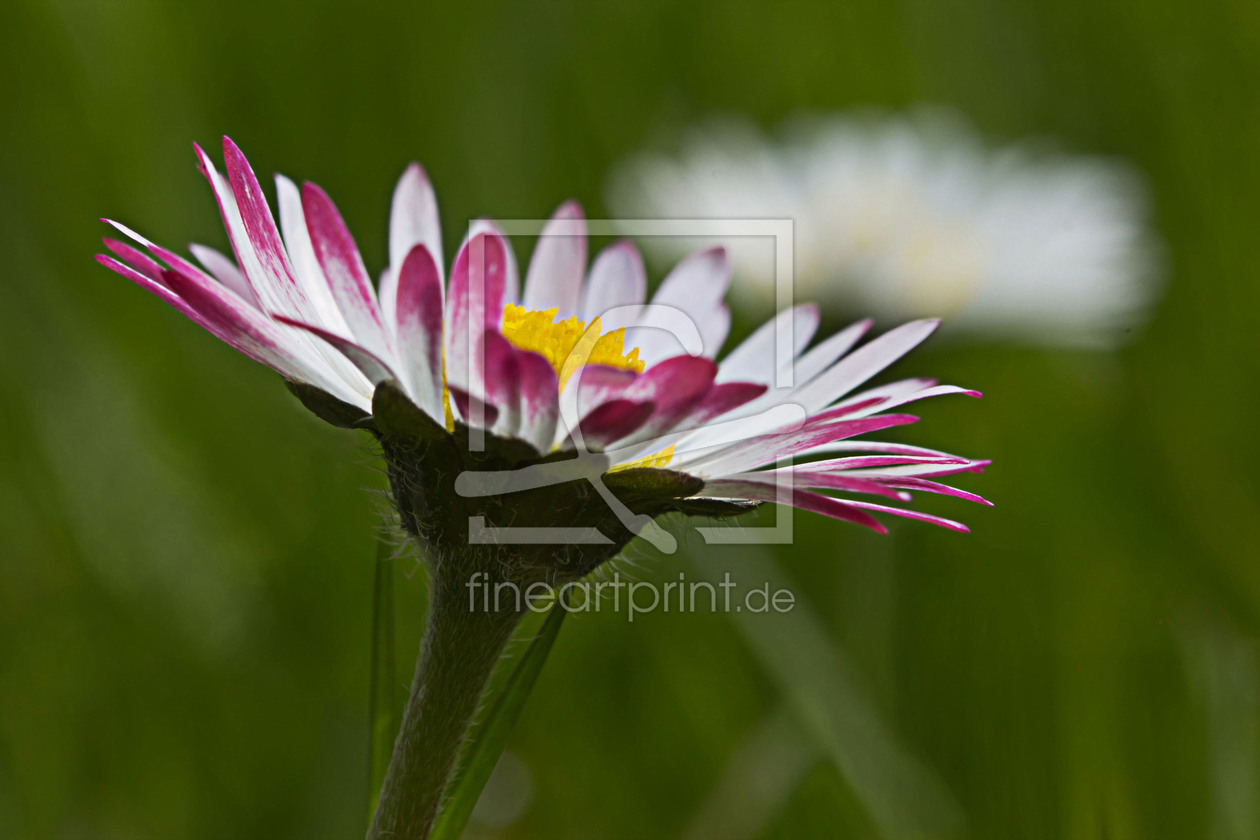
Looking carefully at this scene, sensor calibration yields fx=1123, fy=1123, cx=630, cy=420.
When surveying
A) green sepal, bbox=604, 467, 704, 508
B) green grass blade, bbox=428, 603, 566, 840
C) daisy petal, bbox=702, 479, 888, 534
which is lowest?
green grass blade, bbox=428, 603, 566, 840

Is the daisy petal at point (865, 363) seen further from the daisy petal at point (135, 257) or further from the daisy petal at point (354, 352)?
the daisy petal at point (135, 257)

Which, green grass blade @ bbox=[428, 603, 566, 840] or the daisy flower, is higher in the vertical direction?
the daisy flower

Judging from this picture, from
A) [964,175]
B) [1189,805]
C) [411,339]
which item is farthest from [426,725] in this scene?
[964,175]

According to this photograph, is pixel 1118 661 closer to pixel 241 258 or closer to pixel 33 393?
pixel 241 258

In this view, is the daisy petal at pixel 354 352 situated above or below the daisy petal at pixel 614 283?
below

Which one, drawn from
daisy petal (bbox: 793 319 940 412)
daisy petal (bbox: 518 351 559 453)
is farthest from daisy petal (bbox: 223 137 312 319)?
daisy petal (bbox: 793 319 940 412)

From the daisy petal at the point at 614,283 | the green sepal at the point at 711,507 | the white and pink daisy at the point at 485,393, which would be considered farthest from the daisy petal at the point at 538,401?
the daisy petal at the point at 614,283

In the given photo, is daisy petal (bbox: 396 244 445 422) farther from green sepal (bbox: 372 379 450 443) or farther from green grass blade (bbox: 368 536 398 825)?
green grass blade (bbox: 368 536 398 825)
